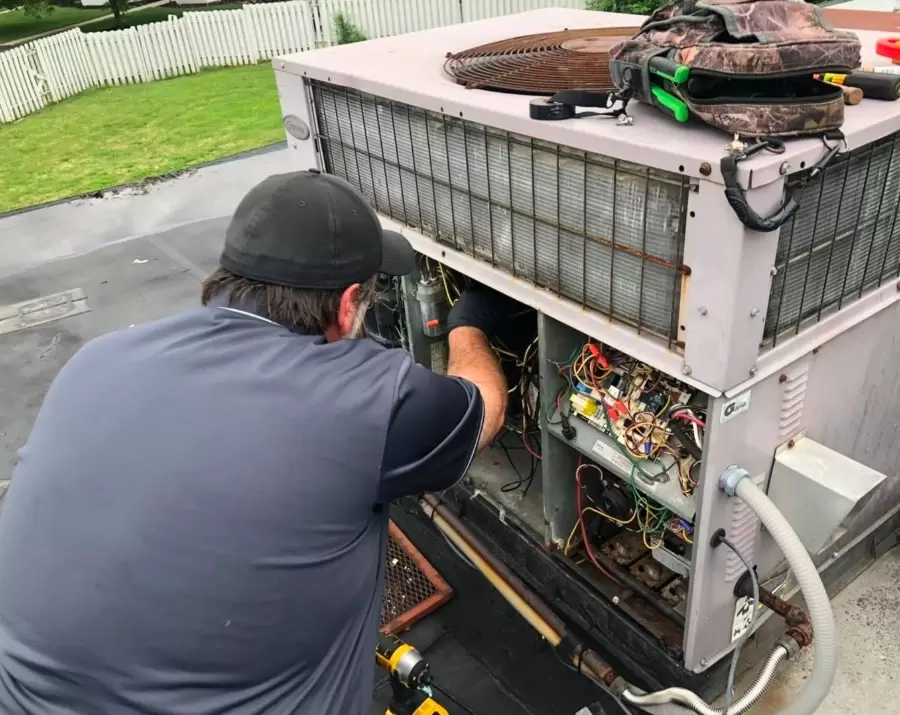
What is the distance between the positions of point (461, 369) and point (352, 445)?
27.0 inches

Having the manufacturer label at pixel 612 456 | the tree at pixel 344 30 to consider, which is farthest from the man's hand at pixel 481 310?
the tree at pixel 344 30

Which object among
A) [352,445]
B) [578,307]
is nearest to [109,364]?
[352,445]

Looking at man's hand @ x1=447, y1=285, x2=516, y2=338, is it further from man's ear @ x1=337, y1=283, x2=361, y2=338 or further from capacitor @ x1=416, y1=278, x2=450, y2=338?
man's ear @ x1=337, y1=283, x2=361, y2=338

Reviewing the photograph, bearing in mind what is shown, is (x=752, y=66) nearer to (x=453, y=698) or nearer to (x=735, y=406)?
(x=735, y=406)

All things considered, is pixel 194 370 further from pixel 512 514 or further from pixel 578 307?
pixel 512 514

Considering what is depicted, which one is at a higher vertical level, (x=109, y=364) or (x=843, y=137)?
(x=843, y=137)

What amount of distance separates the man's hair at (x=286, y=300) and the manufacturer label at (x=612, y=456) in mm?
867

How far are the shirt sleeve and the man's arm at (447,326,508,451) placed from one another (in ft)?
0.29

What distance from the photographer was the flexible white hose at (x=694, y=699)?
1.80 meters

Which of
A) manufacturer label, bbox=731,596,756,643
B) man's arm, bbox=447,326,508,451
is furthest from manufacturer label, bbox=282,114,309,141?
manufacturer label, bbox=731,596,756,643

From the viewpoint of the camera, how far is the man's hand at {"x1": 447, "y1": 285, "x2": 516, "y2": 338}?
2.26m

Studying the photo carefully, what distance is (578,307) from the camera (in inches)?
74.7

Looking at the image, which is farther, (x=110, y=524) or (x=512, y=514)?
(x=512, y=514)

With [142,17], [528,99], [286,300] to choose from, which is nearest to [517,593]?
[286,300]
